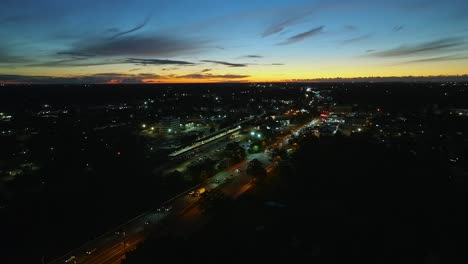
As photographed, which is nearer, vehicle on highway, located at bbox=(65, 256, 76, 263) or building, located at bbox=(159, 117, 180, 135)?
vehicle on highway, located at bbox=(65, 256, 76, 263)

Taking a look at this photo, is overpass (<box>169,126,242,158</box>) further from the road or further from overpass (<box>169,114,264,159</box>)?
the road

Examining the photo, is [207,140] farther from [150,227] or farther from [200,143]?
[150,227]

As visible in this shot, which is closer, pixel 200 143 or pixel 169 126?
pixel 200 143

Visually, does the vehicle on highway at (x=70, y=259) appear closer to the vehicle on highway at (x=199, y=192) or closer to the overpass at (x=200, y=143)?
the vehicle on highway at (x=199, y=192)

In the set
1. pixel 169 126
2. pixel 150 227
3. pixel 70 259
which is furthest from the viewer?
pixel 169 126

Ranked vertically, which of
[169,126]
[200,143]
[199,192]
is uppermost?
[199,192]

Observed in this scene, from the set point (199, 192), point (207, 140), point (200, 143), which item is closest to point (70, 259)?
point (199, 192)

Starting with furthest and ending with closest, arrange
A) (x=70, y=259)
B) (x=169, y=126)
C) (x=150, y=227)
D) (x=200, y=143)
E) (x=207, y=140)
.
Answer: (x=169, y=126)
(x=207, y=140)
(x=200, y=143)
(x=150, y=227)
(x=70, y=259)

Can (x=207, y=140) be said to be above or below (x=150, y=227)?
below

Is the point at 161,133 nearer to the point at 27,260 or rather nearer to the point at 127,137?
the point at 127,137

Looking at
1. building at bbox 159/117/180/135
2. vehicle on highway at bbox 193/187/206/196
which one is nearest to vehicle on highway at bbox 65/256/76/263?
vehicle on highway at bbox 193/187/206/196
